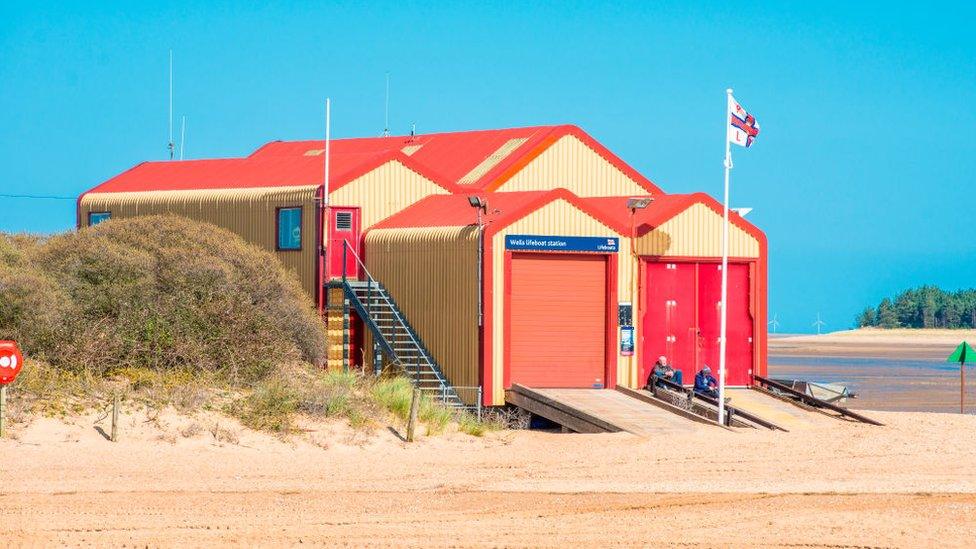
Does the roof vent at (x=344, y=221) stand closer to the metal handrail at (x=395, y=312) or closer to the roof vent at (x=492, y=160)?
the metal handrail at (x=395, y=312)

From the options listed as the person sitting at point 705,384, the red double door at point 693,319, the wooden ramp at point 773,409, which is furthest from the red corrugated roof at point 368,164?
the person sitting at point 705,384

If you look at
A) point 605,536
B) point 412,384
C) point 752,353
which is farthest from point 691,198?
point 605,536

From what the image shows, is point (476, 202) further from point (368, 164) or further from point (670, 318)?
point (670, 318)

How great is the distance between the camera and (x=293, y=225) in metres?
31.1

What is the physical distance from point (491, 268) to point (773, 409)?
5699 mm

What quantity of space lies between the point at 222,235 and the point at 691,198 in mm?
8663

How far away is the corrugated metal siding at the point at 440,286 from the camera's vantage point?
2806 cm

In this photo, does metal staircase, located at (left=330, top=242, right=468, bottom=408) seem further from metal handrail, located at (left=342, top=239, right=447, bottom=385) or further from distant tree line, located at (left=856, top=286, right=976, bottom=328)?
distant tree line, located at (left=856, top=286, right=976, bottom=328)

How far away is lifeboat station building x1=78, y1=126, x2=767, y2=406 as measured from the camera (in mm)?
28156

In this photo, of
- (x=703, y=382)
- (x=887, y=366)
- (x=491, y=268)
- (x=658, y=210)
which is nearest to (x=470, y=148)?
(x=658, y=210)

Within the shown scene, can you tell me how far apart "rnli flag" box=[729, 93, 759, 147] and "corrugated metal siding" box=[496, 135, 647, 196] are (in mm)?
7414

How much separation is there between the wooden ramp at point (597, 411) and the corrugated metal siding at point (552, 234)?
1.96 feet

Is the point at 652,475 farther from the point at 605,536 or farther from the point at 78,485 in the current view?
the point at 78,485

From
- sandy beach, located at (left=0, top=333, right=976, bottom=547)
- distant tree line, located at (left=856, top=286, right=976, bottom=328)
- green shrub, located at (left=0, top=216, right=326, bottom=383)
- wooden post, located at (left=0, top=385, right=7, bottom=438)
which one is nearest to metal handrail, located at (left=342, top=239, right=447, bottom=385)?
green shrub, located at (left=0, top=216, right=326, bottom=383)
